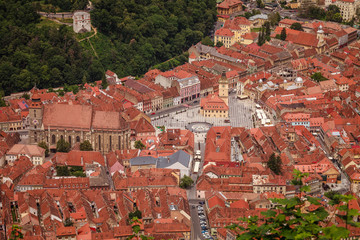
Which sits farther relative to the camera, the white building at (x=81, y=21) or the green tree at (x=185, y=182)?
the white building at (x=81, y=21)

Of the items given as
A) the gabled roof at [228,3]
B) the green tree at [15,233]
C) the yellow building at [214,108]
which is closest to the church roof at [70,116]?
the yellow building at [214,108]

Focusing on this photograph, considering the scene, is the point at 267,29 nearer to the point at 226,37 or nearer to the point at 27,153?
the point at 226,37

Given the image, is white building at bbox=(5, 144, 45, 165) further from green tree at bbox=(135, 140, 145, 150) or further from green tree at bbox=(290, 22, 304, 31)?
green tree at bbox=(290, 22, 304, 31)

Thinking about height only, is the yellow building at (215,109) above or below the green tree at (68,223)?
below

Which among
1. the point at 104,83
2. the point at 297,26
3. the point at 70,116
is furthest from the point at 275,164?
the point at 297,26

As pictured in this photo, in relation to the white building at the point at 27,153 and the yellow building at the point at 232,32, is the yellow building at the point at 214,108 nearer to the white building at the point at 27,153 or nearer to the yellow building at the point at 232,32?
the white building at the point at 27,153

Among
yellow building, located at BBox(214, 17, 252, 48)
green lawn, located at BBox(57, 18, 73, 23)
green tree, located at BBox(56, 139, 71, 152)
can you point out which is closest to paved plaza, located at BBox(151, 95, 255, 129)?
green tree, located at BBox(56, 139, 71, 152)

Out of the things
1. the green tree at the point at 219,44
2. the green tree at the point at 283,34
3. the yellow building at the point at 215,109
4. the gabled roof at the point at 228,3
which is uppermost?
the gabled roof at the point at 228,3
